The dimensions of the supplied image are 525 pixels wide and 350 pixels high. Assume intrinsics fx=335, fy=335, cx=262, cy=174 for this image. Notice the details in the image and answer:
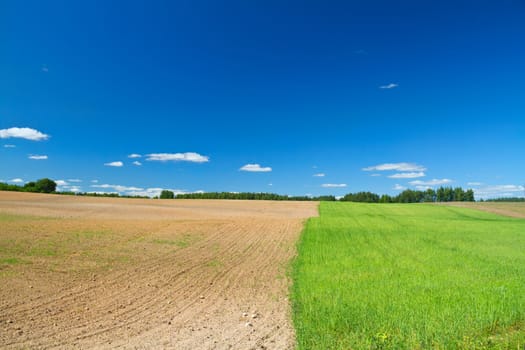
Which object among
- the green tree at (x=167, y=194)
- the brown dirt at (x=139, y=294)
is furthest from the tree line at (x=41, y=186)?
the brown dirt at (x=139, y=294)

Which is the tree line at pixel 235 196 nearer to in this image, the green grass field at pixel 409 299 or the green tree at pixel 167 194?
the green tree at pixel 167 194

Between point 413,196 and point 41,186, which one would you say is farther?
point 413,196

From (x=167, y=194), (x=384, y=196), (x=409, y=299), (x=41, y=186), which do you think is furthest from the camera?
(x=384, y=196)

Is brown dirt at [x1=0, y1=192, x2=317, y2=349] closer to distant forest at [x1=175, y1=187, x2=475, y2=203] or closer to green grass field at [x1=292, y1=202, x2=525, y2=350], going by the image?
green grass field at [x1=292, y1=202, x2=525, y2=350]

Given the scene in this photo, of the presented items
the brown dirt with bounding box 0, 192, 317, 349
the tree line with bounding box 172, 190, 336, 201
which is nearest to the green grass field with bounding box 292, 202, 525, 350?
the brown dirt with bounding box 0, 192, 317, 349

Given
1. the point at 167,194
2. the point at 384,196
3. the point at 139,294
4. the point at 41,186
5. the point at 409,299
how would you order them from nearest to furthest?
1. the point at 409,299
2. the point at 139,294
3. the point at 41,186
4. the point at 167,194
5. the point at 384,196

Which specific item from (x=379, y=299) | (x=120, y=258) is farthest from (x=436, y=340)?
(x=120, y=258)

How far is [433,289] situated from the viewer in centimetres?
1039

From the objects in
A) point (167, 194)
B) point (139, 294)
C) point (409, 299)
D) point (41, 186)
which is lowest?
point (139, 294)

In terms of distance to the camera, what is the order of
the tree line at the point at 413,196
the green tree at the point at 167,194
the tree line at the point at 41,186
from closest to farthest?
the tree line at the point at 41,186
the green tree at the point at 167,194
the tree line at the point at 413,196

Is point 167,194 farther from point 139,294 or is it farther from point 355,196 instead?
point 139,294

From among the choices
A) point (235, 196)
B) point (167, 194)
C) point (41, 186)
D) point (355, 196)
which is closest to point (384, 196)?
point (355, 196)

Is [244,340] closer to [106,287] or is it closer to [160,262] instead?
[106,287]

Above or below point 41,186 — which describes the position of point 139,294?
below
